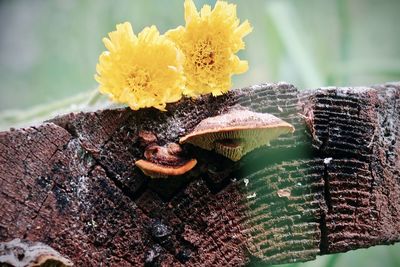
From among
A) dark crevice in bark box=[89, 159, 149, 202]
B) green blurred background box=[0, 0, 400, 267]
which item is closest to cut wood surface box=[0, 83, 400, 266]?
dark crevice in bark box=[89, 159, 149, 202]

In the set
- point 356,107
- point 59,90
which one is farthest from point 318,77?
point 59,90

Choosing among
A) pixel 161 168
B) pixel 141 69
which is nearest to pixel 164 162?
pixel 161 168

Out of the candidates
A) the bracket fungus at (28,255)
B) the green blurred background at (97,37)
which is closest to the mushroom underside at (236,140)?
the bracket fungus at (28,255)

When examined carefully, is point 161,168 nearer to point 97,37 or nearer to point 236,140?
point 236,140

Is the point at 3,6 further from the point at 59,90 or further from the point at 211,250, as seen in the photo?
the point at 211,250

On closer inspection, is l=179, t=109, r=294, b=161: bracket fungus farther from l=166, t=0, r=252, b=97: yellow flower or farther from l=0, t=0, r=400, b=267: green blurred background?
l=0, t=0, r=400, b=267: green blurred background

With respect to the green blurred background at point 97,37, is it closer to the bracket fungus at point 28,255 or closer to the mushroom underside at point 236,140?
the mushroom underside at point 236,140
